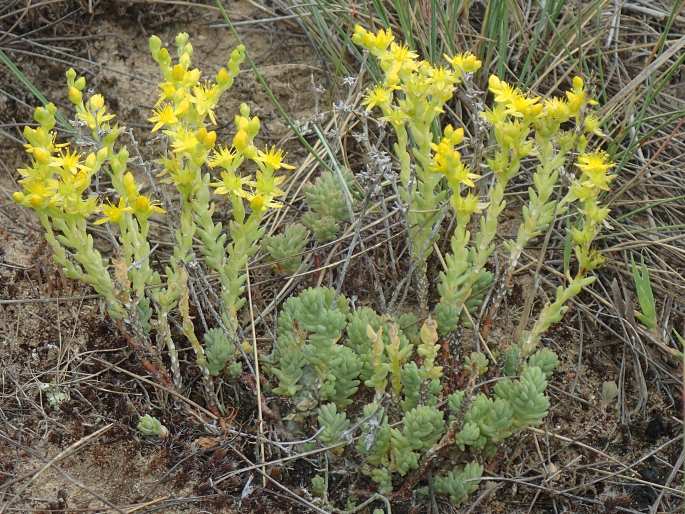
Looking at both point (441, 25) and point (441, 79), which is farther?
point (441, 25)

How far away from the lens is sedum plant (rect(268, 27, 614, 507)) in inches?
86.6

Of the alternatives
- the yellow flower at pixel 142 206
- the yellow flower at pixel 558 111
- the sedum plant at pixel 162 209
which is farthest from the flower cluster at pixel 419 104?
the yellow flower at pixel 142 206

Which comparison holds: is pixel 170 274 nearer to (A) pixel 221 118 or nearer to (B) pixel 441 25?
(A) pixel 221 118

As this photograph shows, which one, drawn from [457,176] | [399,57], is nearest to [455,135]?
[457,176]

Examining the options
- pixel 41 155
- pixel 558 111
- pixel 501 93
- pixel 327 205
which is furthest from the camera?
pixel 327 205

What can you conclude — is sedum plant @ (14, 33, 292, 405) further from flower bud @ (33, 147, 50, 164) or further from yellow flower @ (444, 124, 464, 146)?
yellow flower @ (444, 124, 464, 146)

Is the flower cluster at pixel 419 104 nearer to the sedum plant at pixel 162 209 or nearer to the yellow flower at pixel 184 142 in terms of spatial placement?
the sedum plant at pixel 162 209

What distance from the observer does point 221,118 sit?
351 cm

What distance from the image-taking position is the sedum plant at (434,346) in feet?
7.22

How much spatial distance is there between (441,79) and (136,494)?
153 centimetres

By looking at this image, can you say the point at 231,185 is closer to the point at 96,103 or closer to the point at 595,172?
the point at 96,103

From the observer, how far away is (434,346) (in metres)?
2.20

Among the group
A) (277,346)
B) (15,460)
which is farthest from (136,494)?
(277,346)

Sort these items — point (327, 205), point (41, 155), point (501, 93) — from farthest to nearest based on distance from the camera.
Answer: point (327, 205) → point (501, 93) → point (41, 155)
